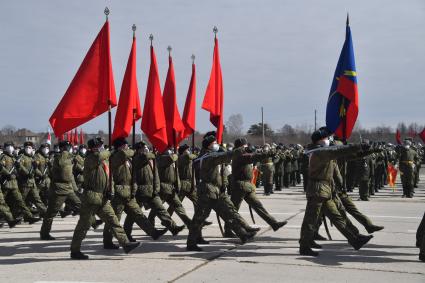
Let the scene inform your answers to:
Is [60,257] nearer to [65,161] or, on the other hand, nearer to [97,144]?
[97,144]

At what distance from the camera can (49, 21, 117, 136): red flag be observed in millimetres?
9172

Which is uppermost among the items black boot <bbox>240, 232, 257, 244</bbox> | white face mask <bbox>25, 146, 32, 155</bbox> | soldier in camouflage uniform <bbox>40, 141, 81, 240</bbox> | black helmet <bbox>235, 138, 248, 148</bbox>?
black helmet <bbox>235, 138, 248, 148</bbox>

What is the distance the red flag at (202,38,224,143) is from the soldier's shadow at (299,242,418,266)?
3.34 meters

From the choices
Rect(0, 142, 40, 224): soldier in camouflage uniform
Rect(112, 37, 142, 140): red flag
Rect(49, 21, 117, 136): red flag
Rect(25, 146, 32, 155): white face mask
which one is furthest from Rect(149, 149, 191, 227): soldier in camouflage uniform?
Rect(25, 146, 32, 155): white face mask

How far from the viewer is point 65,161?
39.3 ft

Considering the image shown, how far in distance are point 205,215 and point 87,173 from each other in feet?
6.74

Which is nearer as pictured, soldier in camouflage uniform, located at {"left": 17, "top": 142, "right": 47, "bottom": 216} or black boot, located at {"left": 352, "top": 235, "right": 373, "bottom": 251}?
black boot, located at {"left": 352, "top": 235, "right": 373, "bottom": 251}

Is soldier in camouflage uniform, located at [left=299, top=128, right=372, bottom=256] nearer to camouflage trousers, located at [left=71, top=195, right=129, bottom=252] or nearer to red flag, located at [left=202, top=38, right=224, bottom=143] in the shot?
camouflage trousers, located at [left=71, top=195, right=129, bottom=252]

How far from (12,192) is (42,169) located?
5.81ft

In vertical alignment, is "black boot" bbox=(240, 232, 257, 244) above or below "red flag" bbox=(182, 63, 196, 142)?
below

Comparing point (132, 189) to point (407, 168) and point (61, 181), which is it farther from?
point (407, 168)

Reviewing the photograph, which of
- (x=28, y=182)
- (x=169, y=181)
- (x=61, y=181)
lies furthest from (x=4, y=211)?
(x=169, y=181)

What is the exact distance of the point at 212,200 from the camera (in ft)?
31.2

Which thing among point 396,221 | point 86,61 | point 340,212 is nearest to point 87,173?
point 86,61
